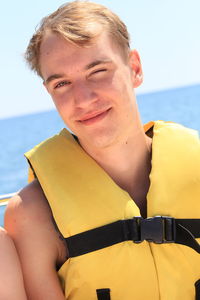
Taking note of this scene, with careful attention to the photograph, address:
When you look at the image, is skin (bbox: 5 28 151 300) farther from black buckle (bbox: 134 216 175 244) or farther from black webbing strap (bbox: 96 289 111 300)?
black buckle (bbox: 134 216 175 244)

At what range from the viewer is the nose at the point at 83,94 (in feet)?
7.27

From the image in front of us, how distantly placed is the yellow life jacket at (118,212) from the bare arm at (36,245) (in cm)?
6

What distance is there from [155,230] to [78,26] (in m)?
0.87

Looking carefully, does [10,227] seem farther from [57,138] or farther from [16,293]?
[57,138]

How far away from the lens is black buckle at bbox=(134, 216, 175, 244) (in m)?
2.23

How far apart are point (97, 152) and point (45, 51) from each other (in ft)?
1.58

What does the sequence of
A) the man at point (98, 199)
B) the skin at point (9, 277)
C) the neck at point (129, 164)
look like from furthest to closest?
the neck at point (129, 164) → the man at point (98, 199) → the skin at point (9, 277)

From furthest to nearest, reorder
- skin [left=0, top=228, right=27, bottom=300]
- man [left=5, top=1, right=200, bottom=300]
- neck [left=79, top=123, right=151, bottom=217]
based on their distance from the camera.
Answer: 1. neck [left=79, top=123, right=151, bottom=217]
2. man [left=5, top=1, right=200, bottom=300]
3. skin [left=0, top=228, right=27, bottom=300]

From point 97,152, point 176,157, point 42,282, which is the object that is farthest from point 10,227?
point 176,157

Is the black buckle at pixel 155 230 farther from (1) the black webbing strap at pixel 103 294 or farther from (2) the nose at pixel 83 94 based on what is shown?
(2) the nose at pixel 83 94

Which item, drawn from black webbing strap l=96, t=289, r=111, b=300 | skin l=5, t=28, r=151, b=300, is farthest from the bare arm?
black webbing strap l=96, t=289, r=111, b=300

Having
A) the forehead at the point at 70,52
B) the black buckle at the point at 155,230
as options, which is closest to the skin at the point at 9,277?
the black buckle at the point at 155,230

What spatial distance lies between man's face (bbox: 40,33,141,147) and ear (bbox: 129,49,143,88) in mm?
178

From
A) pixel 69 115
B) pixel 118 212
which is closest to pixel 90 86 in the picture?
pixel 69 115
